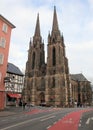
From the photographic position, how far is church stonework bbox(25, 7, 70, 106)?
7875cm

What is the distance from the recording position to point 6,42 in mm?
34562

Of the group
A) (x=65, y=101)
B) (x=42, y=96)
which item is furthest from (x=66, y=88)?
(x=42, y=96)

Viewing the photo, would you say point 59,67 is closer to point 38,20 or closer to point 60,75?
point 60,75

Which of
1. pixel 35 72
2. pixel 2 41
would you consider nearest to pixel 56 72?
pixel 35 72

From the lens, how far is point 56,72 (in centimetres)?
8175

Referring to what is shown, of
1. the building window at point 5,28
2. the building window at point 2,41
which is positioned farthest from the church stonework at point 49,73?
the building window at point 5,28

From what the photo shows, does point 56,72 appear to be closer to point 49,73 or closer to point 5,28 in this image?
point 49,73

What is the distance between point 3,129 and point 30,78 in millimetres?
77350

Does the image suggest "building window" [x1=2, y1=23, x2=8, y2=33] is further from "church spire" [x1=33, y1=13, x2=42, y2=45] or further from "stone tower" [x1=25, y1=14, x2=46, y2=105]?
"church spire" [x1=33, y1=13, x2=42, y2=45]

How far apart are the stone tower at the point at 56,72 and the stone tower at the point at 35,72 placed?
Answer: 4.70m

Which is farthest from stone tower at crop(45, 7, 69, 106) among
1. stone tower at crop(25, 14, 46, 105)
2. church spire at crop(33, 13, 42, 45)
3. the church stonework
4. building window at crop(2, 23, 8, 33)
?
building window at crop(2, 23, 8, 33)

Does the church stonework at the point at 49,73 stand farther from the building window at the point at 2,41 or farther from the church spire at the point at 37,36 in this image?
the building window at the point at 2,41

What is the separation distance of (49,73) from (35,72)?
688 cm

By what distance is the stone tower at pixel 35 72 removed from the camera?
83750mm
